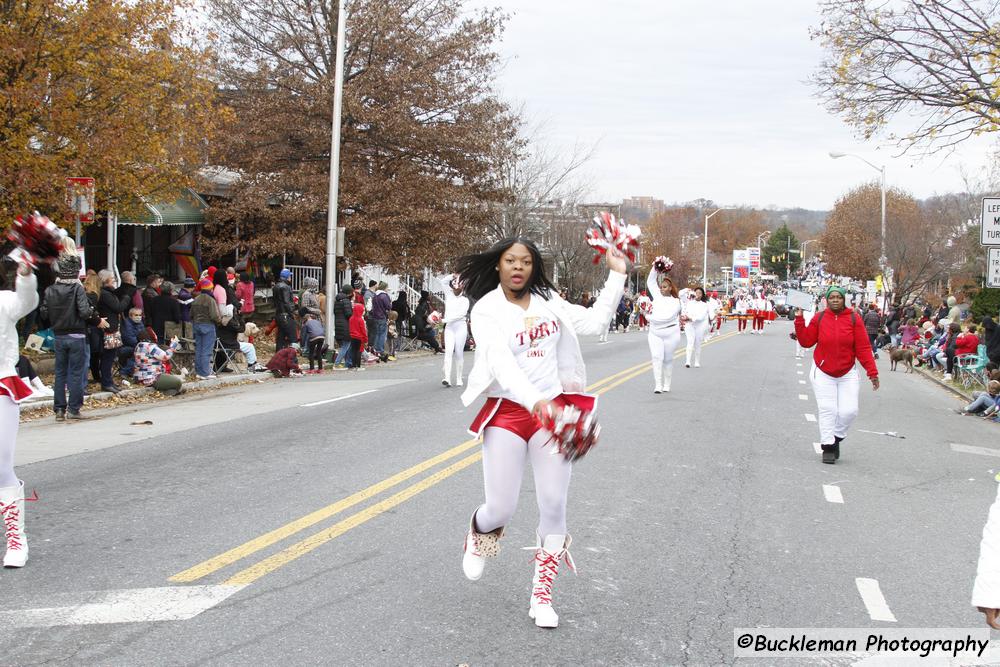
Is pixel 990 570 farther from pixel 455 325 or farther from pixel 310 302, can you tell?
pixel 310 302

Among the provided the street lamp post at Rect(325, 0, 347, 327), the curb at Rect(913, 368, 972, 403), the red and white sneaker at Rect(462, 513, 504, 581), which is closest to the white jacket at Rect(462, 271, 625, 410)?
the red and white sneaker at Rect(462, 513, 504, 581)

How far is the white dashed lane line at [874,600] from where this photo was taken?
17.4ft

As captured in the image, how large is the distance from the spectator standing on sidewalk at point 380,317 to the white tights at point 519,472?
59.6 feet

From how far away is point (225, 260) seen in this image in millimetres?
31250

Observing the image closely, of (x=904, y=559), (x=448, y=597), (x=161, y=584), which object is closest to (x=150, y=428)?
(x=161, y=584)

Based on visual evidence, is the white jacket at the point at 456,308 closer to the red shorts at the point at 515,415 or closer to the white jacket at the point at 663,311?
the white jacket at the point at 663,311

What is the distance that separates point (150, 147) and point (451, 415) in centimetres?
758

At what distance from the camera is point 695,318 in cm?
2056

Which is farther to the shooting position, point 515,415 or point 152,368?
point 152,368

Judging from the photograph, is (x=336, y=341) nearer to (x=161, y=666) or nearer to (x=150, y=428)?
(x=150, y=428)

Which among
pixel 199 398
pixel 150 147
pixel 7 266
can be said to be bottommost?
pixel 199 398

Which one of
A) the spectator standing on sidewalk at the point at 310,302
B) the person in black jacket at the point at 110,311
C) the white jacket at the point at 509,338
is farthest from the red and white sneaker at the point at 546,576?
the spectator standing on sidewalk at the point at 310,302

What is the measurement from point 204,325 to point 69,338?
4658 mm

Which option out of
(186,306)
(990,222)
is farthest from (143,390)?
A: (990,222)
